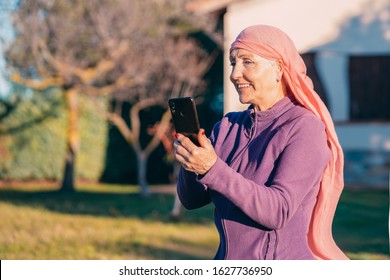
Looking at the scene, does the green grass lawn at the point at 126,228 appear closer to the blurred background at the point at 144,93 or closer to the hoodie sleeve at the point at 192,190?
the blurred background at the point at 144,93

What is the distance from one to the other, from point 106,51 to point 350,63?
16.0 ft

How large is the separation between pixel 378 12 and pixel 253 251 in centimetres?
1143

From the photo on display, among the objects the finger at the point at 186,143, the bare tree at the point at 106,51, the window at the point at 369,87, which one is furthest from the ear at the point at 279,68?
the bare tree at the point at 106,51

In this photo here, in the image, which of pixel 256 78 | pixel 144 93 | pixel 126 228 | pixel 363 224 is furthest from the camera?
pixel 144 93

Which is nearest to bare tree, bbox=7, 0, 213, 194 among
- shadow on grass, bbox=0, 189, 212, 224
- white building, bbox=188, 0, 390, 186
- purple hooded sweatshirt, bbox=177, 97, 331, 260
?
shadow on grass, bbox=0, 189, 212, 224

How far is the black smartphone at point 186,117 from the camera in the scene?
2.16 meters

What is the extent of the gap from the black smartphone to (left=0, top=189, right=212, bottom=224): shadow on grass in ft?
28.9

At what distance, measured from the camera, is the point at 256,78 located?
7.60 ft

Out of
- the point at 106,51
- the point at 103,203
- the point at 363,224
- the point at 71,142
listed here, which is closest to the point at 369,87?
the point at 363,224

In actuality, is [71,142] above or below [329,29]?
below

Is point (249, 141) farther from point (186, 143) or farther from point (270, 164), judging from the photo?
point (186, 143)

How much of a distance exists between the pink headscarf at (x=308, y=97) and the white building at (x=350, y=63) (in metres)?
10.2

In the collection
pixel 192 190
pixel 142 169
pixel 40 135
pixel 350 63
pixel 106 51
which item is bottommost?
pixel 142 169

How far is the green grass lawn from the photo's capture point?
8359 millimetres
